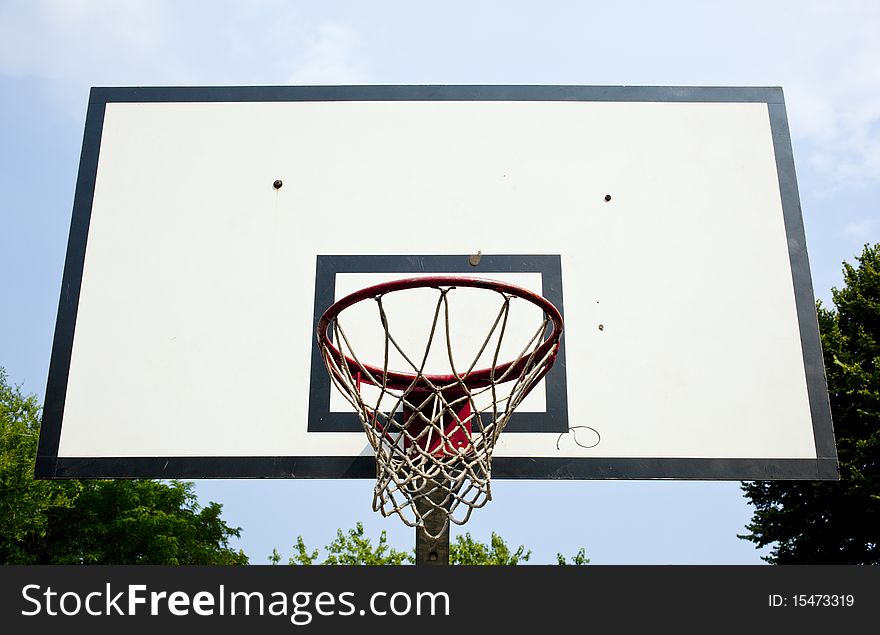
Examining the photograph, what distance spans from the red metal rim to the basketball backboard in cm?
31

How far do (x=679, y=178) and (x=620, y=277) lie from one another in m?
0.65

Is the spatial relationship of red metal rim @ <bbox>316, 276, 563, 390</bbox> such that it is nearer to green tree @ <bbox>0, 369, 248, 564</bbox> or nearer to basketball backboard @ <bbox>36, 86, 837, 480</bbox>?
basketball backboard @ <bbox>36, 86, 837, 480</bbox>

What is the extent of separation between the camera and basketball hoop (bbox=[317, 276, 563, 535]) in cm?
268

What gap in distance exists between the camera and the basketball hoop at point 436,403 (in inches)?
105

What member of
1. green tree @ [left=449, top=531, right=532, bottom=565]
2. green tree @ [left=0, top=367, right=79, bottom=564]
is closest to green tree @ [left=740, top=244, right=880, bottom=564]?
green tree @ [left=449, top=531, right=532, bottom=565]

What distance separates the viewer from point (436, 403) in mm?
2859

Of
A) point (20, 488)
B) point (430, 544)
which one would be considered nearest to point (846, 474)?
point (430, 544)

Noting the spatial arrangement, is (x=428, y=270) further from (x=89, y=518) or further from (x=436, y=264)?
(x=89, y=518)

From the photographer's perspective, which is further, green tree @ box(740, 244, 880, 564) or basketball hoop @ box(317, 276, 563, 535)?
green tree @ box(740, 244, 880, 564)

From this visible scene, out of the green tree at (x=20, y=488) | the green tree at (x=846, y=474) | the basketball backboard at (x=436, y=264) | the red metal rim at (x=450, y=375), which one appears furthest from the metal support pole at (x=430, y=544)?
the green tree at (x=20, y=488)

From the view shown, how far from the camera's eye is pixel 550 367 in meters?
3.20

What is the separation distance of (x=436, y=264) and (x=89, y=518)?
13514 millimetres

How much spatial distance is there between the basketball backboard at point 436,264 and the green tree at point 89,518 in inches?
371
